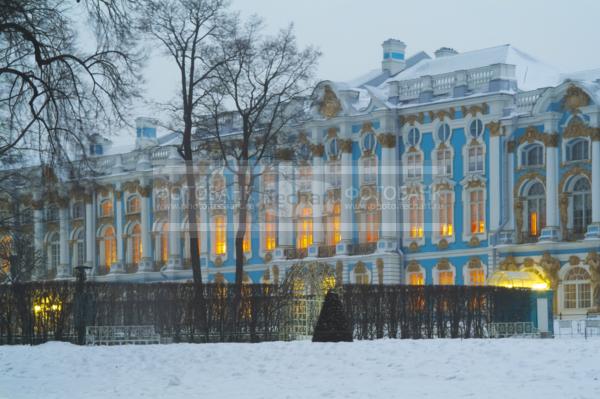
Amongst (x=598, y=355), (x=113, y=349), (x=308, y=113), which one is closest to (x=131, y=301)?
(x=113, y=349)

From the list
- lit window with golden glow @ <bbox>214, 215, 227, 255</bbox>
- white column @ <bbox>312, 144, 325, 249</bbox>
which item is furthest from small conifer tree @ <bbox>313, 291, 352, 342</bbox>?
lit window with golden glow @ <bbox>214, 215, 227, 255</bbox>

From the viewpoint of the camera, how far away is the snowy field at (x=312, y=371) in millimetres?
23859

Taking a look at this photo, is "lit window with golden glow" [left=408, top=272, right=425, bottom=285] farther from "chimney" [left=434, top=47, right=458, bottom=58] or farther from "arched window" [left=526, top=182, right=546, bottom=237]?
"chimney" [left=434, top=47, right=458, bottom=58]

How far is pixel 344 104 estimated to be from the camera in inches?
2616

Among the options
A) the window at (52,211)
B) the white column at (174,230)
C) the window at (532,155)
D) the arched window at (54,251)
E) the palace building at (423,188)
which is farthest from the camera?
the arched window at (54,251)

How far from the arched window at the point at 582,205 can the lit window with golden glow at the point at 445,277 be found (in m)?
6.31

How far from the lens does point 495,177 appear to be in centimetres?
6078

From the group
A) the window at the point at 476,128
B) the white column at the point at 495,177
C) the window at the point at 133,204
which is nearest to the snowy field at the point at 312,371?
the white column at the point at 495,177

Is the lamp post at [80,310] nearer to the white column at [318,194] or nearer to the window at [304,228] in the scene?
the white column at [318,194]

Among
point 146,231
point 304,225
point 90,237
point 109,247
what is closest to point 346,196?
point 304,225

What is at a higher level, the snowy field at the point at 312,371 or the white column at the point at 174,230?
the white column at the point at 174,230

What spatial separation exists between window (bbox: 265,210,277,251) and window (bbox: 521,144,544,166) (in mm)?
14388

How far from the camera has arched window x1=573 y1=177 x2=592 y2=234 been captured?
58.4 m

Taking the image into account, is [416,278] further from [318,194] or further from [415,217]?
[318,194]
